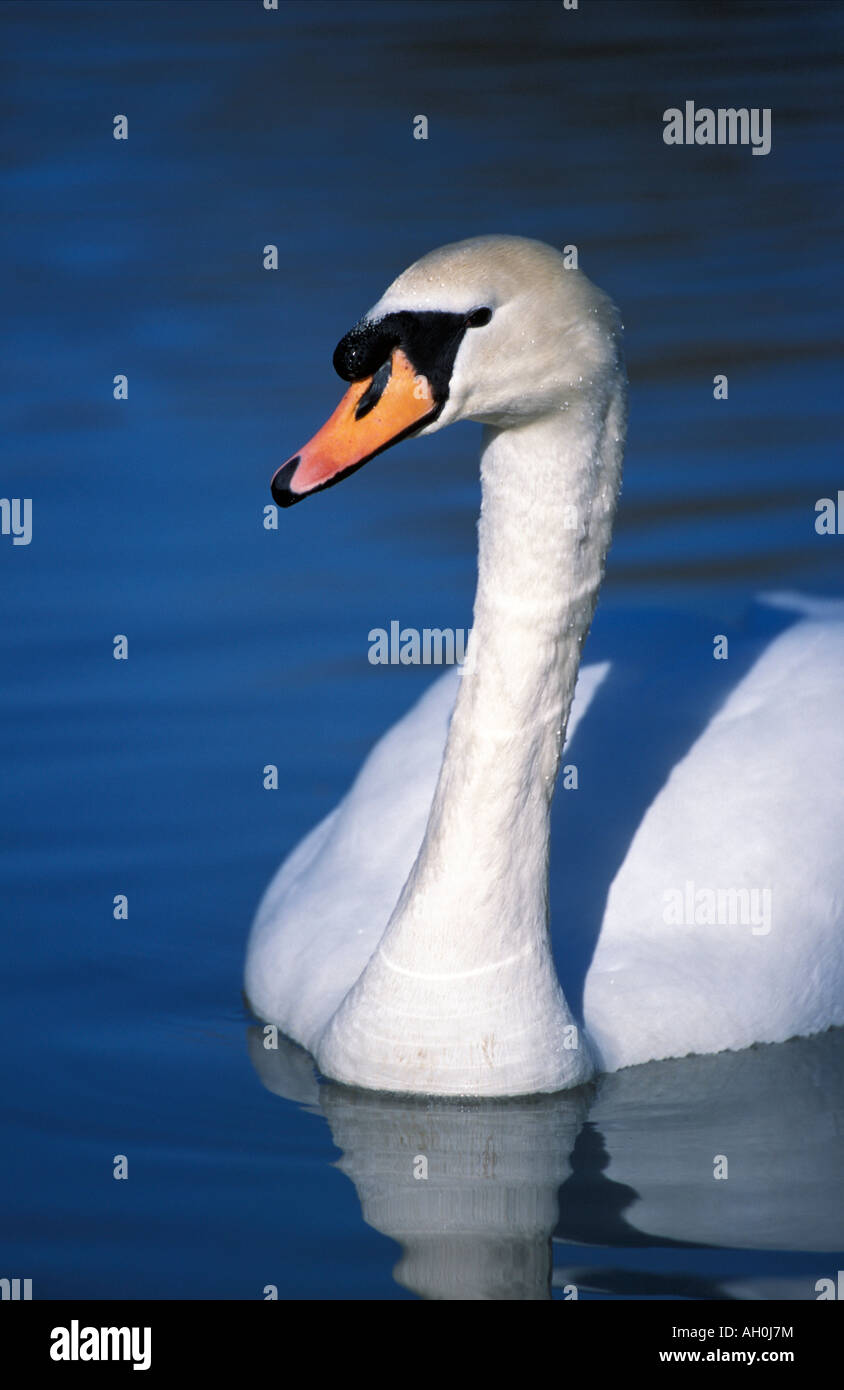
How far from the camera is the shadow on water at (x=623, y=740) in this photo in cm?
543

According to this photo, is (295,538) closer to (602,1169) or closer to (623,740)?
(623,740)

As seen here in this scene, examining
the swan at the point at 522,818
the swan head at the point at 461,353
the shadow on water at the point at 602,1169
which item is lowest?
the shadow on water at the point at 602,1169

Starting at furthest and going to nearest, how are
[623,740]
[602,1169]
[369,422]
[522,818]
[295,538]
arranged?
[295,538] < [623,740] < [522,818] < [602,1169] < [369,422]

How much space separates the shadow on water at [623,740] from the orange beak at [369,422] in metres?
1.41

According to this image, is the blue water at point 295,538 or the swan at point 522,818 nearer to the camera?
the swan at point 522,818

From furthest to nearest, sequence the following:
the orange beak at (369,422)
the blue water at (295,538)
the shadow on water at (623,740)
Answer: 1. the shadow on water at (623,740)
2. the blue water at (295,538)
3. the orange beak at (369,422)

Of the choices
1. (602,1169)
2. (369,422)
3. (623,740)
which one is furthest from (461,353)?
(602,1169)

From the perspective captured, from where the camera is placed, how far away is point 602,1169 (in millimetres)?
4898

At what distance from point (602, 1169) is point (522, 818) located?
757mm

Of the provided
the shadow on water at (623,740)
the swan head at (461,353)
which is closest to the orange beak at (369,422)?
the swan head at (461,353)

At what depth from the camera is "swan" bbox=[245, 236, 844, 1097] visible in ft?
14.9

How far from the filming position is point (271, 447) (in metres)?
9.83

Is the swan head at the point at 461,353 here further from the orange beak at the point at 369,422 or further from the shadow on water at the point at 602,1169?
the shadow on water at the point at 602,1169

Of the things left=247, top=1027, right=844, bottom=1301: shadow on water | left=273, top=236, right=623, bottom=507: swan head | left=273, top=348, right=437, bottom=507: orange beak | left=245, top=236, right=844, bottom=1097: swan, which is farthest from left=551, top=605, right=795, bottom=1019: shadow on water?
left=273, top=348, right=437, bottom=507: orange beak
